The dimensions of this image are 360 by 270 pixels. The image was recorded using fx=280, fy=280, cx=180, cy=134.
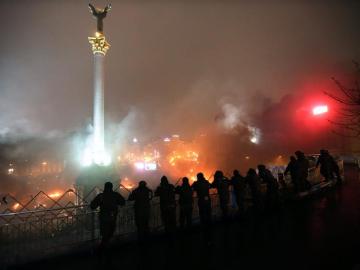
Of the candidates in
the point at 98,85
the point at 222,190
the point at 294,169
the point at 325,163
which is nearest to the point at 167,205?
the point at 222,190

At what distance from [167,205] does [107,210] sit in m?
2.12

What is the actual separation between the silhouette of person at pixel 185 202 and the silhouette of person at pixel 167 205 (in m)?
0.40

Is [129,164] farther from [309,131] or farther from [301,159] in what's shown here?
[301,159]

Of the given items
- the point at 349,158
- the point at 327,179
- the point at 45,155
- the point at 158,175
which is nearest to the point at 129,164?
the point at 158,175

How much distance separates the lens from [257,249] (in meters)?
7.91

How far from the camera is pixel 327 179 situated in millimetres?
16844

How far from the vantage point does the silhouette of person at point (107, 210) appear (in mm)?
8625

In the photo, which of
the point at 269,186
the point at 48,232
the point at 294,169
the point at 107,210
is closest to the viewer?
the point at 107,210

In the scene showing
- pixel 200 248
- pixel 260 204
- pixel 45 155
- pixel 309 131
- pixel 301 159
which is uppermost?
pixel 45 155

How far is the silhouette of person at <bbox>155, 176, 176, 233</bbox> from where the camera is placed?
32.1 ft

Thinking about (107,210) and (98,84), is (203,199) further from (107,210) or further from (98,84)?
(98,84)

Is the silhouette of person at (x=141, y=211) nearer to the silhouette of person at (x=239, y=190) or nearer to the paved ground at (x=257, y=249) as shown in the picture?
the paved ground at (x=257, y=249)

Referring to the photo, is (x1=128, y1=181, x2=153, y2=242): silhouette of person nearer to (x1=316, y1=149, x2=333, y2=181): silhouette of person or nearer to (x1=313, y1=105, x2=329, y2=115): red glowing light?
(x1=316, y1=149, x2=333, y2=181): silhouette of person

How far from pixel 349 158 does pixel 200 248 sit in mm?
33082
